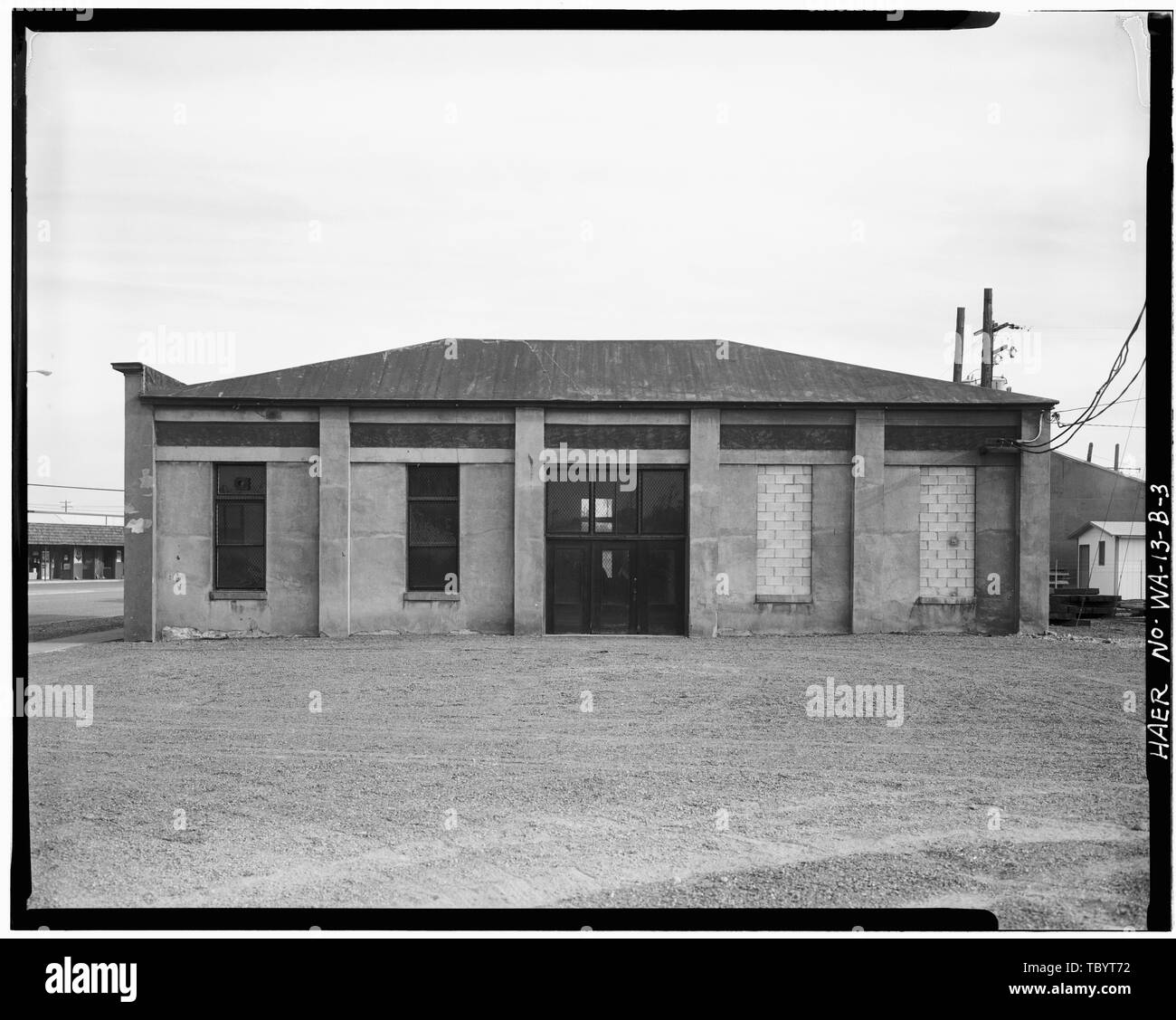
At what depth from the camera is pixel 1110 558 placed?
107 ft

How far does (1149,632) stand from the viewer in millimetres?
3580

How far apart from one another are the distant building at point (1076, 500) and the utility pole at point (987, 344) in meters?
8.81

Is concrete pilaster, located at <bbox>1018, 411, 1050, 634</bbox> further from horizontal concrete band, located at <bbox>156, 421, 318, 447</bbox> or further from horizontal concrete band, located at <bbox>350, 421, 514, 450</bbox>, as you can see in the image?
horizontal concrete band, located at <bbox>156, 421, 318, 447</bbox>

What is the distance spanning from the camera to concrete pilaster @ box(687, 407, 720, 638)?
17.4 m

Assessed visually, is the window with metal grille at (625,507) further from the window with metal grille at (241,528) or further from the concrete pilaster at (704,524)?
the window with metal grille at (241,528)

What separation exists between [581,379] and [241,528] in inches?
292

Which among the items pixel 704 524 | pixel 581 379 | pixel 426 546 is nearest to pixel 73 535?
pixel 426 546

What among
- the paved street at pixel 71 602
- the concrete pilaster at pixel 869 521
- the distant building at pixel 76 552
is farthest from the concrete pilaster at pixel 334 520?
the distant building at pixel 76 552

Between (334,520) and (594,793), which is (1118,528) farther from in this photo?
(594,793)

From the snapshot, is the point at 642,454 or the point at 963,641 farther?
the point at 642,454

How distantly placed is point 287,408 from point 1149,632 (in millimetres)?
16336

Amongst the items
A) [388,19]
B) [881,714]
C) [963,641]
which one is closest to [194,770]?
[388,19]

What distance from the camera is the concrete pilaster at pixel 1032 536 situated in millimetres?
17484

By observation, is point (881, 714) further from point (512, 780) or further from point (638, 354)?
point (638, 354)
